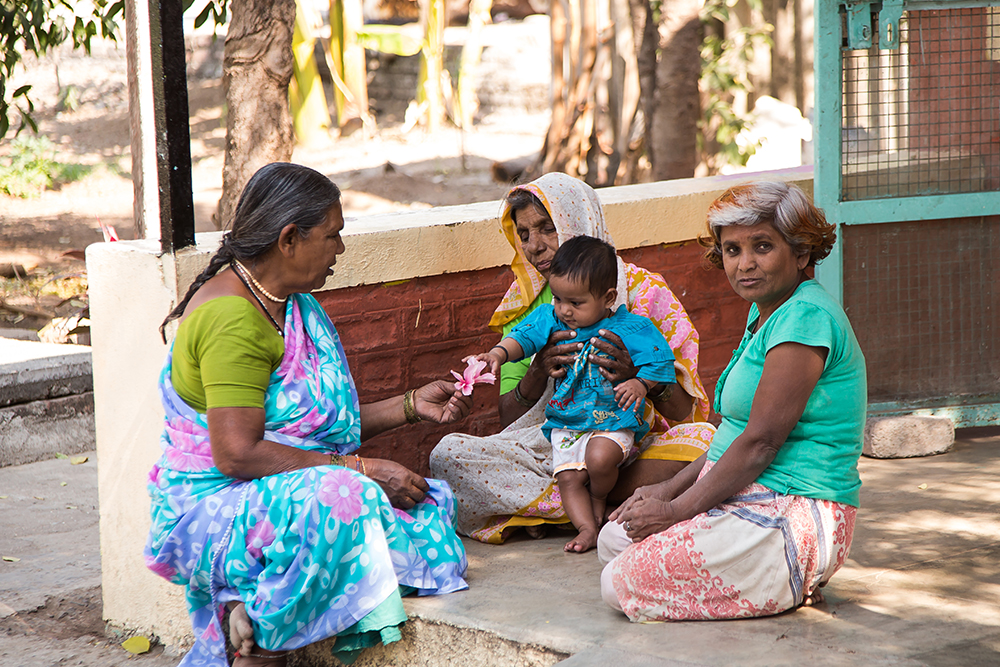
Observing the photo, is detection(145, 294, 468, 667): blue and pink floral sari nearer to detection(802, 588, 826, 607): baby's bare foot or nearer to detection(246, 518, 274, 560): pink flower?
detection(246, 518, 274, 560): pink flower

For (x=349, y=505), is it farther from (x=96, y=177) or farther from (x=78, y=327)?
(x=96, y=177)

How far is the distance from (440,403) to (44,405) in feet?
12.3

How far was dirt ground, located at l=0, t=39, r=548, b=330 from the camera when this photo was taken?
10633 mm

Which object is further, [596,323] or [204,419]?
[596,323]

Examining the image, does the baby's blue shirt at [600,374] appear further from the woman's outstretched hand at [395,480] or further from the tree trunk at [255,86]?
the tree trunk at [255,86]

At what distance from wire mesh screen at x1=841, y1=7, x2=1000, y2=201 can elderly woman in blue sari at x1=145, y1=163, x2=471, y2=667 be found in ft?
8.64

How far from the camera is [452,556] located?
3127 millimetres

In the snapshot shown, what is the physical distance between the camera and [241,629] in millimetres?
2836

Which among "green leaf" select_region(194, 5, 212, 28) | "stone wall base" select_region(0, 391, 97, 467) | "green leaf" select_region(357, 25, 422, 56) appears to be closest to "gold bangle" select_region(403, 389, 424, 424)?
"green leaf" select_region(194, 5, 212, 28)

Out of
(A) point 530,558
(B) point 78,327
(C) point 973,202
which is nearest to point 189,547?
(A) point 530,558

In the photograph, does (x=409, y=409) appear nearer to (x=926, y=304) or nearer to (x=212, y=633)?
(x=212, y=633)

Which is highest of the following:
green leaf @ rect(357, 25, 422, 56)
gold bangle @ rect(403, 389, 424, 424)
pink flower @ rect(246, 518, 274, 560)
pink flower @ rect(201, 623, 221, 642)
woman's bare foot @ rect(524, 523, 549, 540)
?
green leaf @ rect(357, 25, 422, 56)

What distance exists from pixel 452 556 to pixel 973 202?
9.74 ft

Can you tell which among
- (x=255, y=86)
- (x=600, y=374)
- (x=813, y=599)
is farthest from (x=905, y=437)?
(x=255, y=86)
